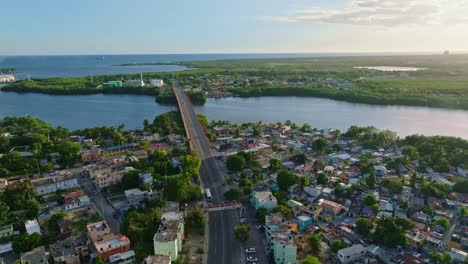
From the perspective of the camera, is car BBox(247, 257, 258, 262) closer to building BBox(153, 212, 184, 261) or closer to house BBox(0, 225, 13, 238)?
building BBox(153, 212, 184, 261)

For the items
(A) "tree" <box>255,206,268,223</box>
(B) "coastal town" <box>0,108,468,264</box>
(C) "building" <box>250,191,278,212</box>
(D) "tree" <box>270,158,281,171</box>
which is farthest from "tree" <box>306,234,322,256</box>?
(D) "tree" <box>270,158,281,171</box>

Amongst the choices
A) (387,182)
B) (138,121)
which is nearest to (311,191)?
(387,182)

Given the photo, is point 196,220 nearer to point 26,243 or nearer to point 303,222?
point 303,222

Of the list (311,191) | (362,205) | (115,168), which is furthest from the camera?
(115,168)

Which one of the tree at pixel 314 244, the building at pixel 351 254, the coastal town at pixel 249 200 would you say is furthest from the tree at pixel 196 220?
the building at pixel 351 254

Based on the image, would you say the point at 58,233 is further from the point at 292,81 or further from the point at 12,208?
the point at 292,81
